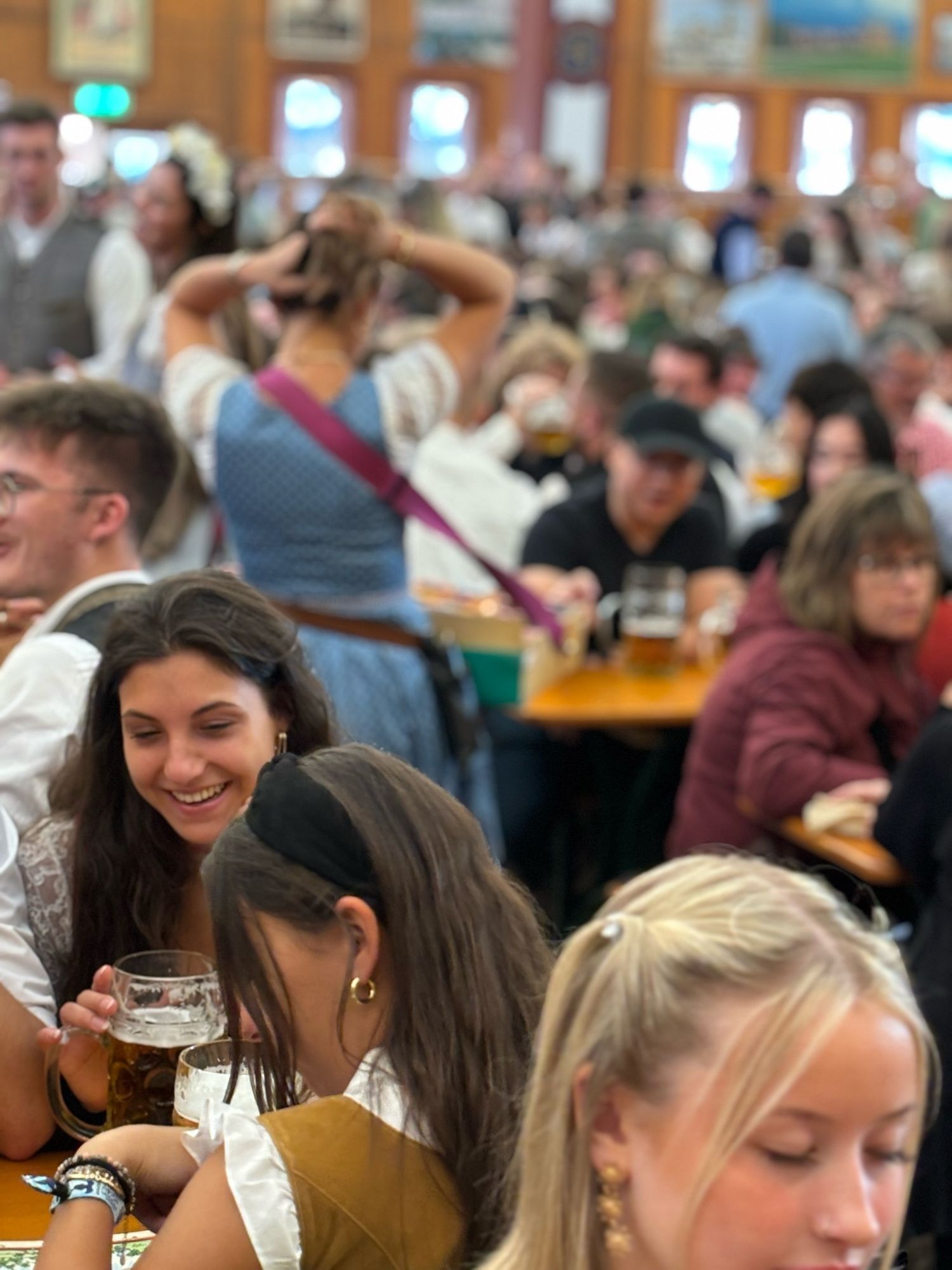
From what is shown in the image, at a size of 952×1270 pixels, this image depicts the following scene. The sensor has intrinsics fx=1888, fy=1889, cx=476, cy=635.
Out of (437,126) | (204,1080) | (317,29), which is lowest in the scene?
(204,1080)

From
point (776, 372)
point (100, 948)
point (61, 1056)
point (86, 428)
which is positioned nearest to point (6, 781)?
point (100, 948)

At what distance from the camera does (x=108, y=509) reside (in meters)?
2.27

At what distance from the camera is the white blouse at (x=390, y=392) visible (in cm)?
316

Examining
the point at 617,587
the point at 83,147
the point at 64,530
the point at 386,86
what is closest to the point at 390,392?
the point at 64,530

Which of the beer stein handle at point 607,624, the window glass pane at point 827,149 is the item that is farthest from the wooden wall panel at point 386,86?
the beer stein handle at point 607,624

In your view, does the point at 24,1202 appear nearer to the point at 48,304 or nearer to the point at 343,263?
the point at 343,263

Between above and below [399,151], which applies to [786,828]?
below

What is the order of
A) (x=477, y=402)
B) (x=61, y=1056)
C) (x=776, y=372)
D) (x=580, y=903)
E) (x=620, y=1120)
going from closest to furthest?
(x=620, y=1120) < (x=61, y=1056) < (x=580, y=903) < (x=477, y=402) < (x=776, y=372)

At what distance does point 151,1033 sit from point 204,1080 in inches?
3.4

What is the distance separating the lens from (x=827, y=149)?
20.0 meters

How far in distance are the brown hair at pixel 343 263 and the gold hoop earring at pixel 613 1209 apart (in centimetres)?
212

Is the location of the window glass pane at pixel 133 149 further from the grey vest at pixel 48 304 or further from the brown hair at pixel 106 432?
the brown hair at pixel 106 432

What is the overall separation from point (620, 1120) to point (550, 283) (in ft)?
26.9

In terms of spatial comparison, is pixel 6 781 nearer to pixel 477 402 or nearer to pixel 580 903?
pixel 580 903
